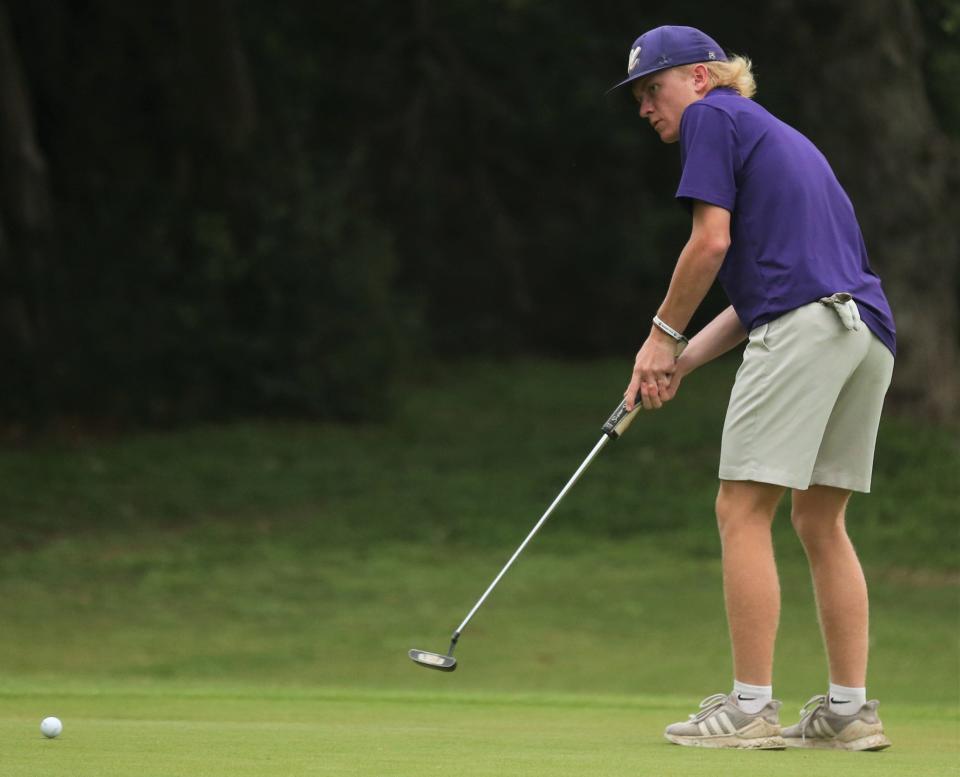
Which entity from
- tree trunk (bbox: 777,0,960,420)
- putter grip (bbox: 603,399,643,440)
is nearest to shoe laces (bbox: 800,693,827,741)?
putter grip (bbox: 603,399,643,440)

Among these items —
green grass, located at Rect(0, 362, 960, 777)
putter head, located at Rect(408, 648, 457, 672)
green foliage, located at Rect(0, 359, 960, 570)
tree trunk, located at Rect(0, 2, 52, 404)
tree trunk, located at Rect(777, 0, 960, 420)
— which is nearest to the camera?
green grass, located at Rect(0, 362, 960, 777)

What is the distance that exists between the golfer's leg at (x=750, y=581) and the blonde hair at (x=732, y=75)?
1.10 meters

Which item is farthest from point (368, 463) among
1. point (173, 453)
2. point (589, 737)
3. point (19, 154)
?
point (589, 737)

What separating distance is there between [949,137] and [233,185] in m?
6.60

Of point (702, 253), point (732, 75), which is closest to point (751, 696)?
point (702, 253)

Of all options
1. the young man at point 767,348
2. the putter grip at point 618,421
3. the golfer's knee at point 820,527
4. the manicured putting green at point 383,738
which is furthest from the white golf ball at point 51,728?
the golfer's knee at point 820,527

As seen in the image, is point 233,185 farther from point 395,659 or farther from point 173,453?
point 395,659

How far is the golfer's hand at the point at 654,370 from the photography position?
17.0 ft

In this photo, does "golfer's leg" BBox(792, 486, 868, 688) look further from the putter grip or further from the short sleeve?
the short sleeve

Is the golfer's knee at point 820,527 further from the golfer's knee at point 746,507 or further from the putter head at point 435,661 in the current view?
the putter head at point 435,661

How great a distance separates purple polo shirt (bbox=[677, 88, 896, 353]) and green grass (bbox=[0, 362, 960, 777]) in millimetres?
1215

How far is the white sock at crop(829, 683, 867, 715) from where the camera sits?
5152mm

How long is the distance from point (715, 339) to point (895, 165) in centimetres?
1073

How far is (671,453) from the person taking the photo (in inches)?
640
